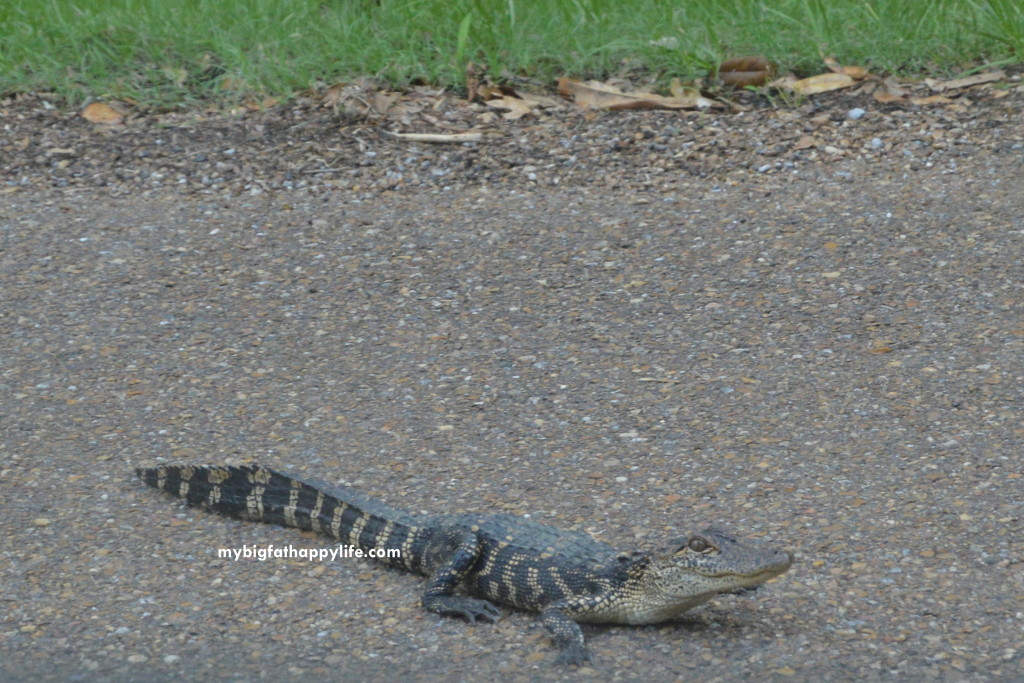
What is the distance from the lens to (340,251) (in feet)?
21.1

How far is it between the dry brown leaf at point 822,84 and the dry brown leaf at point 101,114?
4193 millimetres

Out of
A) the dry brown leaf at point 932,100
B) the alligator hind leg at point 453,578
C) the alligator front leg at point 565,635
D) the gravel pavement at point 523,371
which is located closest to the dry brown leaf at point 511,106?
the gravel pavement at point 523,371

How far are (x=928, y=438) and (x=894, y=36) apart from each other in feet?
12.8

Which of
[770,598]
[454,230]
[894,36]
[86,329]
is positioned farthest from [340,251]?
[894,36]

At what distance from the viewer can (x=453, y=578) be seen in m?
3.94

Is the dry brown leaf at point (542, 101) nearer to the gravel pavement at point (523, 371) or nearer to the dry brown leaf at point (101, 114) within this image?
the gravel pavement at point (523, 371)

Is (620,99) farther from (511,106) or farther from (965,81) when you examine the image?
(965,81)

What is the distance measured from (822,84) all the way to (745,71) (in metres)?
0.48

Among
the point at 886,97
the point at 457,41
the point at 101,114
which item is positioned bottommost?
the point at 101,114

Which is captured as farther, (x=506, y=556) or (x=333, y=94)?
(x=333, y=94)

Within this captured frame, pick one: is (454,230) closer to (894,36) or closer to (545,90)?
(545,90)

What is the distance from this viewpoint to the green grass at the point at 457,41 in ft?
25.2

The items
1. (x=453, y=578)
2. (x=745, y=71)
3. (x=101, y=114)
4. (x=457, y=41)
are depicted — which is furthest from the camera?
(x=457, y=41)

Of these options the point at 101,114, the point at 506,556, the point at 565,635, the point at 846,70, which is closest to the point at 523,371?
the point at 506,556
